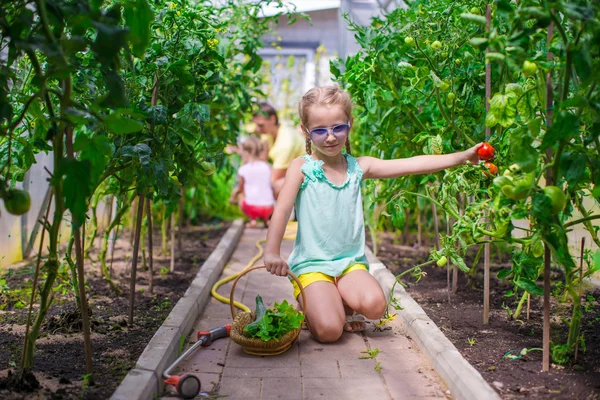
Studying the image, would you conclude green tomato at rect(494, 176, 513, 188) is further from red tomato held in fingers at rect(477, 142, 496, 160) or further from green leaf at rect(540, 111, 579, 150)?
red tomato held in fingers at rect(477, 142, 496, 160)

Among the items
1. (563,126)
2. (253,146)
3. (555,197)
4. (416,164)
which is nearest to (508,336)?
(416,164)

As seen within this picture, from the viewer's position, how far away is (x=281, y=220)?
3.32 m

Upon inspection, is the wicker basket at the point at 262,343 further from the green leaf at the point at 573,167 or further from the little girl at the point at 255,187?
the little girl at the point at 255,187

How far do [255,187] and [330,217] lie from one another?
13.0ft

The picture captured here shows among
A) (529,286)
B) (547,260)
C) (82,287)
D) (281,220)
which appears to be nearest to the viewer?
(82,287)

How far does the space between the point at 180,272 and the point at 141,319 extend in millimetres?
1344

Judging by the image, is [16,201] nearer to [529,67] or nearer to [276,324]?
[276,324]

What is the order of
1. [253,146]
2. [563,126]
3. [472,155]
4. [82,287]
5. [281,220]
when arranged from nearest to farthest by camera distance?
[563,126] < [82,287] < [472,155] < [281,220] < [253,146]

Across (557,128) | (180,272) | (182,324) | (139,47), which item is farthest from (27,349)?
→ (180,272)

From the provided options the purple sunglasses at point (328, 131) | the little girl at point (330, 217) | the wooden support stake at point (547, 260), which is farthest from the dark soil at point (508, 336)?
the purple sunglasses at point (328, 131)

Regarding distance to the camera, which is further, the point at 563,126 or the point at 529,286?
the point at 529,286

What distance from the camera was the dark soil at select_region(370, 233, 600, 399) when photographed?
2.43m

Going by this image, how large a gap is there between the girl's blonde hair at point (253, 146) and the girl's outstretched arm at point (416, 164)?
4.20 metres

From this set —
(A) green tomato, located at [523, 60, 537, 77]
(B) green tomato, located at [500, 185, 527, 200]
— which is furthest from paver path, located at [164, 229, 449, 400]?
(A) green tomato, located at [523, 60, 537, 77]
